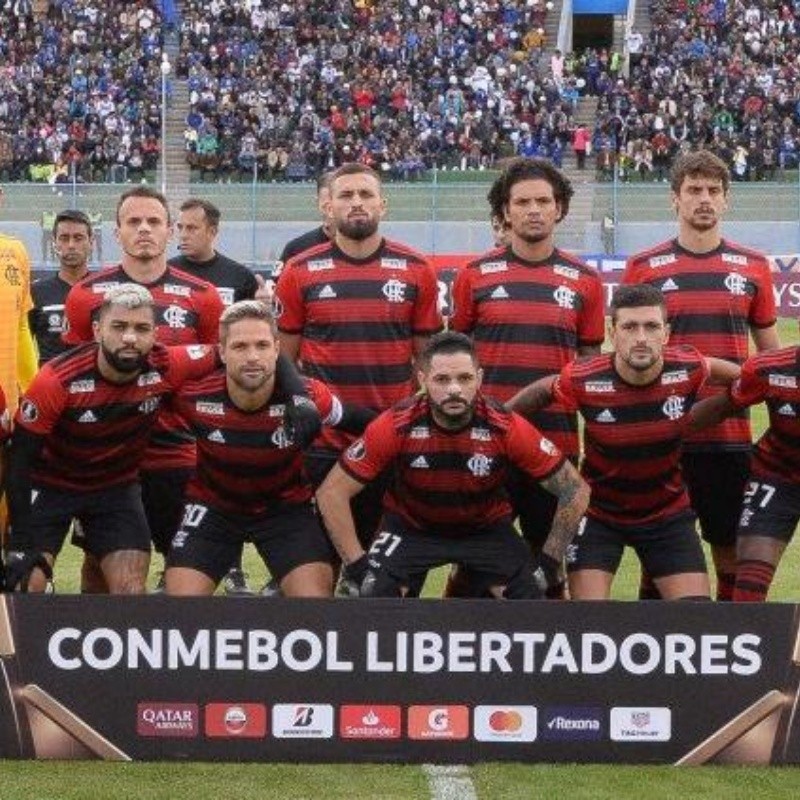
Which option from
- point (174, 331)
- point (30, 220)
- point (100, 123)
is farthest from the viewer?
point (100, 123)

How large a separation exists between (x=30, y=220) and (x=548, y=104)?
14.0 metres

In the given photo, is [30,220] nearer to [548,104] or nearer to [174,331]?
[548,104]

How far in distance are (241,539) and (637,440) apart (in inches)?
63.8

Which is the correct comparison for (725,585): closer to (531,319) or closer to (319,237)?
(531,319)

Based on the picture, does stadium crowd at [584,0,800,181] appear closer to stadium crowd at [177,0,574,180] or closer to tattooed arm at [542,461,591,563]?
stadium crowd at [177,0,574,180]

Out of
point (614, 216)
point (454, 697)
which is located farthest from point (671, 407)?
point (614, 216)

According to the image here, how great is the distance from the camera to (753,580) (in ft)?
24.2

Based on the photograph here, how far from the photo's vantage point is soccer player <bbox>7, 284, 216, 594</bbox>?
7.07 m

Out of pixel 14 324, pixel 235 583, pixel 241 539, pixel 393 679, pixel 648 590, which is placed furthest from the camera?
pixel 235 583

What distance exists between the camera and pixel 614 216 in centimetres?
2847

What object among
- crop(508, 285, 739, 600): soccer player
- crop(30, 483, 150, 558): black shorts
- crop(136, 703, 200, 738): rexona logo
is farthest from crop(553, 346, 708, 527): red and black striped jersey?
crop(136, 703, 200, 738): rexona logo

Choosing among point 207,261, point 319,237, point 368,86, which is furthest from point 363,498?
point 368,86

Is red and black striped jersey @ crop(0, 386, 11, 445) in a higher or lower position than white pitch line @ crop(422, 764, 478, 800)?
higher

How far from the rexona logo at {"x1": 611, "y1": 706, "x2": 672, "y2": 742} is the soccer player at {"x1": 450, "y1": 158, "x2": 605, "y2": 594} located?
Result: 1.35 m
